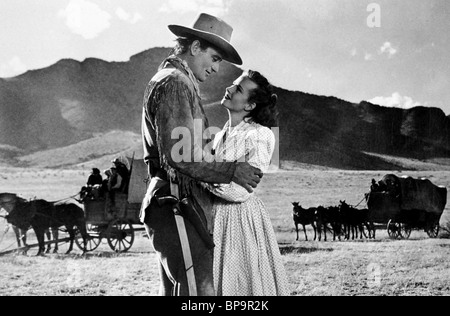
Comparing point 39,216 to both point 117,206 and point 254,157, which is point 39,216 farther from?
point 254,157

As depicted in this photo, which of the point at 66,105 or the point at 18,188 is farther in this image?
the point at 66,105

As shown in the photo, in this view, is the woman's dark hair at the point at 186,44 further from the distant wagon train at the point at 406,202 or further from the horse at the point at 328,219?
the horse at the point at 328,219

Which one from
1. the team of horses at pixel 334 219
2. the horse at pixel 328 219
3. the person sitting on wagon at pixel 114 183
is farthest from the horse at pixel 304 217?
the person sitting on wagon at pixel 114 183

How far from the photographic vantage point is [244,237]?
280cm

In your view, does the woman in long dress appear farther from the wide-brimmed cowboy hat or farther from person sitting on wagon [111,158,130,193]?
person sitting on wagon [111,158,130,193]

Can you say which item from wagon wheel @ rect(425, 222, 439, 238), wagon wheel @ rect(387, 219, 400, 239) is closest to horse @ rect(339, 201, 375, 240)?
wagon wheel @ rect(387, 219, 400, 239)

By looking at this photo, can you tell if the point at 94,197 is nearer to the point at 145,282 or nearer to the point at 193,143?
the point at 145,282

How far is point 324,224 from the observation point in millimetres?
13656

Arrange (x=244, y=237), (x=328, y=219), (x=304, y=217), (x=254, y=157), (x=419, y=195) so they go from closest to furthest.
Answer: (x=254, y=157) → (x=244, y=237) → (x=419, y=195) → (x=304, y=217) → (x=328, y=219)

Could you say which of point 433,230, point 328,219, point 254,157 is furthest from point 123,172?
point 254,157

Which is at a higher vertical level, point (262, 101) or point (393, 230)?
point (262, 101)

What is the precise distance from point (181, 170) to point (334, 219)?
1225 cm
